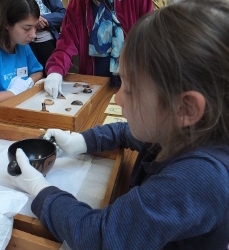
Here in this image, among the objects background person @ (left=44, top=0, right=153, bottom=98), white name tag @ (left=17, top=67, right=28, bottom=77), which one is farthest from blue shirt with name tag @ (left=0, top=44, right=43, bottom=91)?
background person @ (left=44, top=0, right=153, bottom=98)

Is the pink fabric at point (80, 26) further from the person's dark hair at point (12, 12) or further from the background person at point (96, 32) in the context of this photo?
the person's dark hair at point (12, 12)

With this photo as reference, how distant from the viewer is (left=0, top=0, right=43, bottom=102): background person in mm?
1349

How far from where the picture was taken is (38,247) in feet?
1.51

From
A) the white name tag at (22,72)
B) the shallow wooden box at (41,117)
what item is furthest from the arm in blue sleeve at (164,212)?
the white name tag at (22,72)

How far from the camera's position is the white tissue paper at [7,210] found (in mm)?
454

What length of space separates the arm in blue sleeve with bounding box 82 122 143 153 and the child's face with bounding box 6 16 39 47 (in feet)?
3.07

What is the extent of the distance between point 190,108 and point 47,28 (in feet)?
5.69

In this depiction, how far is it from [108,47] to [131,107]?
947 mm

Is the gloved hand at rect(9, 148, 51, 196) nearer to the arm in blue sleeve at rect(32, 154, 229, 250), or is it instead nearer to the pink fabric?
the arm in blue sleeve at rect(32, 154, 229, 250)

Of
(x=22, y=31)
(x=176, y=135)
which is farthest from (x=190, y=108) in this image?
(x=22, y=31)

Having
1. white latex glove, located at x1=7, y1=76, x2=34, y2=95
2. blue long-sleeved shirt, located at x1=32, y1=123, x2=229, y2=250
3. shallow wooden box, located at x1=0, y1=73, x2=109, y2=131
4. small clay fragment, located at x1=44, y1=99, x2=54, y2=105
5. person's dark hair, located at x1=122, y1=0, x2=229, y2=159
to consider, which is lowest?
white latex glove, located at x1=7, y1=76, x2=34, y2=95

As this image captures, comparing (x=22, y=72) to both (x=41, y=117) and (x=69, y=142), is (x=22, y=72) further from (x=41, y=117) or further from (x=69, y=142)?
(x=69, y=142)

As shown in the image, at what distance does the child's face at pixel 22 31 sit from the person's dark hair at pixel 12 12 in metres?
0.02

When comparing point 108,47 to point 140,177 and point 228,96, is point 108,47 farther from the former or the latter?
point 228,96
